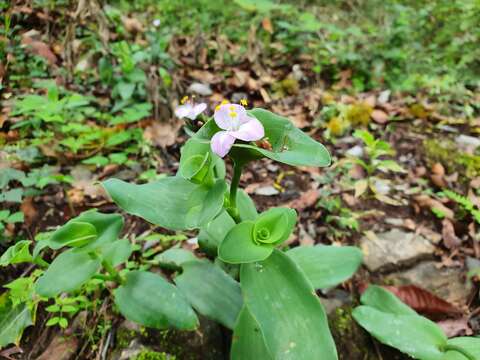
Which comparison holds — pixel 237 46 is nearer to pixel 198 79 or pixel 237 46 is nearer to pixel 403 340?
pixel 198 79

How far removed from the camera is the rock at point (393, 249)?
168 cm

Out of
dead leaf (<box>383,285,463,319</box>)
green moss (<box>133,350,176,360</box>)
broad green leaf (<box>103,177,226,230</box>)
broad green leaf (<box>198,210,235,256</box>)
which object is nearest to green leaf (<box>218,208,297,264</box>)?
broad green leaf (<box>103,177,226,230</box>)

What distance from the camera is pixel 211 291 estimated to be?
1.28 m

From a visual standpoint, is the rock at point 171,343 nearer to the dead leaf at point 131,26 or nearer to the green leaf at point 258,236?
the green leaf at point 258,236

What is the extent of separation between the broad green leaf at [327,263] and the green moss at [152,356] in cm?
55

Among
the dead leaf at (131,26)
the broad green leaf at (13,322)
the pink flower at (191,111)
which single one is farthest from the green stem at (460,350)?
the dead leaf at (131,26)

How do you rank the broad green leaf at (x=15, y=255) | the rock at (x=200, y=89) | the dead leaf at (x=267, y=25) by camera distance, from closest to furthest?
1. the broad green leaf at (x=15, y=255)
2. the rock at (x=200, y=89)
3. the dead leaf at (x=267, y=25)

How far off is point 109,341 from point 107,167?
39.5 inches

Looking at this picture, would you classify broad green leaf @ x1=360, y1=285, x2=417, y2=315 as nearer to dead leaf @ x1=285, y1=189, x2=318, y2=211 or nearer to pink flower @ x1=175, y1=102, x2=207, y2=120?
dead leaf @ x1=285, y1=189, x2=318, y2=211

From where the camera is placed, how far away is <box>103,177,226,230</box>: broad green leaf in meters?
0.97

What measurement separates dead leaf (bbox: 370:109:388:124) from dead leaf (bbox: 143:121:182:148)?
52.6 inches

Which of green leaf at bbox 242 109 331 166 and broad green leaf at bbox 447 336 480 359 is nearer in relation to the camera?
green leaf at bbox 242 109 331 166

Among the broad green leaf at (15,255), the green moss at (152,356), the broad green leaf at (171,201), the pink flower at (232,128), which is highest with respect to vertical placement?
the pink flower at (232,128)

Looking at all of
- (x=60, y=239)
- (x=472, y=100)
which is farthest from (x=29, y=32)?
(x=472, y=100)
